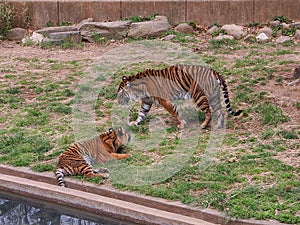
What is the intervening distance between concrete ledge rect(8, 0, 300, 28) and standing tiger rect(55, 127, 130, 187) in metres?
6.05

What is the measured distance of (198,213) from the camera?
6414mm

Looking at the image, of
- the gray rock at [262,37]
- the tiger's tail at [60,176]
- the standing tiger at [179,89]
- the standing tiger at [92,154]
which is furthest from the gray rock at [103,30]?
the tiger's tail at [60,176]

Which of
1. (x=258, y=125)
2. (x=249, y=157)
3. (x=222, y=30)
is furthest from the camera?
(x=222, y=30)

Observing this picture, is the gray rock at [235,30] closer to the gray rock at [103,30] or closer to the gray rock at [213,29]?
the gray rock at [213,29]

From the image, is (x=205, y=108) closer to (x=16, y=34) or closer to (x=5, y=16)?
(x=16, y=34)

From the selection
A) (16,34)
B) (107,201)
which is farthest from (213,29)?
(107,201)

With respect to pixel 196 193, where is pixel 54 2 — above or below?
above

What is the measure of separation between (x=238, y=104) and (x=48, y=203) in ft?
11.4

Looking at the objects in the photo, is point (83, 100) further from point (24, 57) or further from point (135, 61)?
point (24, 57)

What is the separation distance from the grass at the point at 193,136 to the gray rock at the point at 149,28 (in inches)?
57.2

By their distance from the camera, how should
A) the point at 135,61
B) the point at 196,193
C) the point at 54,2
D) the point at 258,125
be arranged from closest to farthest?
the point at 196,193 < the point at 258,125 < the point at 135,61 < the point at 54,2

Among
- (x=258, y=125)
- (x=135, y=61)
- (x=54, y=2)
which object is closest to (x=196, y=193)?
(x=258, y=125)

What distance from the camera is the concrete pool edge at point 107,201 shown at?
20.9ft

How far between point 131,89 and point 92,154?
5.20 ft
